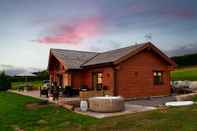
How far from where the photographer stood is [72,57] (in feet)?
104

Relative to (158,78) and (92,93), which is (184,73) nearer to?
(158,78)

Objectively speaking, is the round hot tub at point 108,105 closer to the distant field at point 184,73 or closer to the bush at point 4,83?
the bush at point 4,83

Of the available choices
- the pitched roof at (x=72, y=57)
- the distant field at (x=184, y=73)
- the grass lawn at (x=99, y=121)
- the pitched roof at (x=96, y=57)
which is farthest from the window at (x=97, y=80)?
the distant field at (x=184, y=73)

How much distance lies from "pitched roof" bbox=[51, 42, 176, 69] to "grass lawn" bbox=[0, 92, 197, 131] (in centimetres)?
924

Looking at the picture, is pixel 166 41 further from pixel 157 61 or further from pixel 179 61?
pixel 179 61

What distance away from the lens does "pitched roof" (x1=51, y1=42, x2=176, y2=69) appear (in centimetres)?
2647

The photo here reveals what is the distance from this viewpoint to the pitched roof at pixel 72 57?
98.7 ft

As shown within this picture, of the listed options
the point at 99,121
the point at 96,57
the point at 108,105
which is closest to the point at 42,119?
the point at 99,121

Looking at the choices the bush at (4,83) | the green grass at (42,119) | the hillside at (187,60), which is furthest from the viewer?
the hillside at (187,60)

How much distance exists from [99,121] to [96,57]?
1709cm

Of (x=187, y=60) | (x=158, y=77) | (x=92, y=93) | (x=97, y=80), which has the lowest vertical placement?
(x=92, y=93)

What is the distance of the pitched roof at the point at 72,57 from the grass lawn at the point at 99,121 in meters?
11.6

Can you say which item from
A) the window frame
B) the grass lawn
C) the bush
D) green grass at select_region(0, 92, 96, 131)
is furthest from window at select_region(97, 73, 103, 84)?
the bush

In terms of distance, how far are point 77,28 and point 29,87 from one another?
1379 cm
